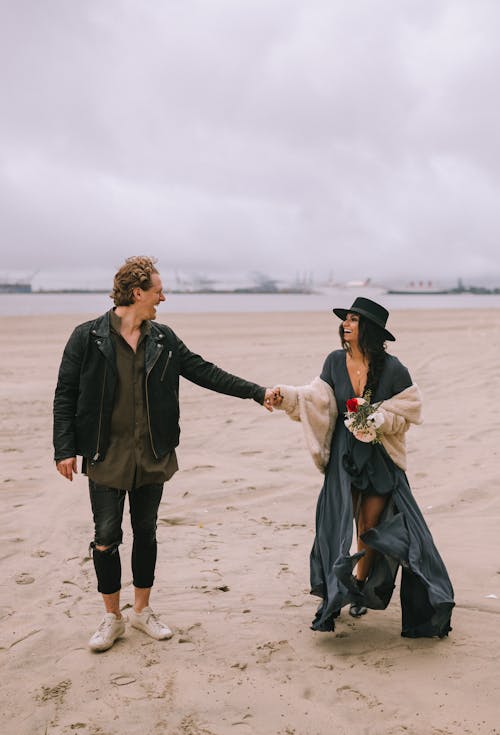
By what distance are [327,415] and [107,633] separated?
180cm

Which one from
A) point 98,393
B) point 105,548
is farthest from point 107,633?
point 98,393

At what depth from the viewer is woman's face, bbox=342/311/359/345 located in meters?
4.14

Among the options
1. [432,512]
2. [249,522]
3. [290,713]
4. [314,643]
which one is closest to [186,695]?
[290,713]

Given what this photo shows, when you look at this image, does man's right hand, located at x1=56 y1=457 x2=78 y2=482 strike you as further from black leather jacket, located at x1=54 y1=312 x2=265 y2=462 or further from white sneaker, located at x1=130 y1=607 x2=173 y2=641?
white sneaker, located at x1=130 y1=607 x2=173 y2=641

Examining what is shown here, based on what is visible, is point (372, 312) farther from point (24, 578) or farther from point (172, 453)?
point (24, 578)

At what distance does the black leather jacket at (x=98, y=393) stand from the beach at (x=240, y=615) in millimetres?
1149

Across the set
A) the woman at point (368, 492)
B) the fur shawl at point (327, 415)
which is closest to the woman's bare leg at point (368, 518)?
the woman at point (368, 492)

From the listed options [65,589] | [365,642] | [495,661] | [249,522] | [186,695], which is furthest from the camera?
[249,522]

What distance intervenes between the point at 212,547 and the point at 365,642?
179 centimetres

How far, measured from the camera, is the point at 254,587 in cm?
473

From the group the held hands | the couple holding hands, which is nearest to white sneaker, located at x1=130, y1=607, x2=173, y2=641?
the couple holding hands

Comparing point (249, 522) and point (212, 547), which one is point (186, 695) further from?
point (249, 522)

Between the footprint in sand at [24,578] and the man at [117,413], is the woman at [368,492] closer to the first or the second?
the man at [117,413]

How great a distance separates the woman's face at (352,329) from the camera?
13.6ft
